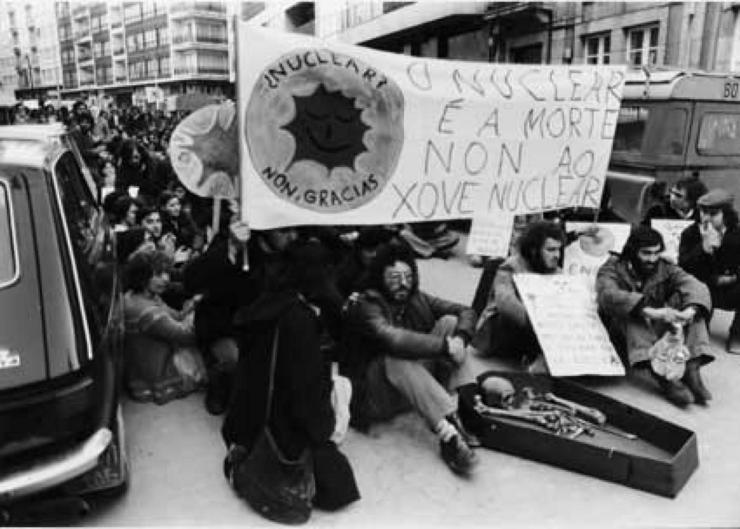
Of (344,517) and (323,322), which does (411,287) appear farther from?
(344,517)

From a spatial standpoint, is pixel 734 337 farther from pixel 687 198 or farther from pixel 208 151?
pixel 208 151

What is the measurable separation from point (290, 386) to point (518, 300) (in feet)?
7.63

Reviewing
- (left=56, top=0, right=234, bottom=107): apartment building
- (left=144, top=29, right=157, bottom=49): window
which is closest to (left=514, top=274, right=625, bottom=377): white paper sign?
(left=56, top=0, right=234, bottom=107): apartment building

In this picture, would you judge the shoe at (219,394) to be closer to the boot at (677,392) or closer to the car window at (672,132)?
the boot at (677,392)

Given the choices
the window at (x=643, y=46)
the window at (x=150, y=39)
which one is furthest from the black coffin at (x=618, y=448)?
the window at (x=150, y=39)

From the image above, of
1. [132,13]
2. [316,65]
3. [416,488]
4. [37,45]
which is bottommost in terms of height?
[416,488]

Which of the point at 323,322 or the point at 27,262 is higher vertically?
the point at 27,262

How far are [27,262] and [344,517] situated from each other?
1.73 meters

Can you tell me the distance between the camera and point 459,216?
14.0ft

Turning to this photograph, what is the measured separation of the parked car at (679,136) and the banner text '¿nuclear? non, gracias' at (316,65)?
507cm

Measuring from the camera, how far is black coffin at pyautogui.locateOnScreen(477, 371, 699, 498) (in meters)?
3.40

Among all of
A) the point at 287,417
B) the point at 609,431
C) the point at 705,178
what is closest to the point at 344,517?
the point at 287,417

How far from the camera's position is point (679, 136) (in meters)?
→ 8.13

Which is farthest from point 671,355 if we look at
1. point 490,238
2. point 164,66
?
point 164,66
